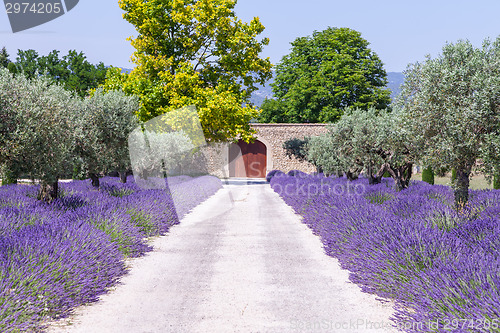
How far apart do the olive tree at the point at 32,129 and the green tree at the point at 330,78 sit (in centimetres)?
4118

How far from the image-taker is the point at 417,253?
602 centimetres

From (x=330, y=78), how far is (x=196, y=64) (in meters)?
25.0

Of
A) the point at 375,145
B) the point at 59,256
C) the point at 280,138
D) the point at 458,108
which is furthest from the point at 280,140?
the point at 59,256

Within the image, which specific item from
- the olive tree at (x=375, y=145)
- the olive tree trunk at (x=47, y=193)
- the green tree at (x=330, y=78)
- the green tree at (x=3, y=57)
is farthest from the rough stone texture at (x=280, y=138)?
the olive tree trunk at (x=47, y=193)

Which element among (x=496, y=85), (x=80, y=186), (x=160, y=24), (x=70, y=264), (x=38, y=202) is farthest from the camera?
(x=160, y=24)

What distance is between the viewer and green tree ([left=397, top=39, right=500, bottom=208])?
865cm

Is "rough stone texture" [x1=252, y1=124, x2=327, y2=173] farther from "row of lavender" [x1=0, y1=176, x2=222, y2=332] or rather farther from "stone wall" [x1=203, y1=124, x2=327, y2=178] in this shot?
"row of lavender" [x1=0, y1=176, x2=222, y2=332]

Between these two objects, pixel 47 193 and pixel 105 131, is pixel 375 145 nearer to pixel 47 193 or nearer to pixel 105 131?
pixel 105 131

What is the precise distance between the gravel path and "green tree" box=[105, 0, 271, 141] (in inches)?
740

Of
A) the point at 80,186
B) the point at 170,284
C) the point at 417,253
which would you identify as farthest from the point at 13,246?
the point at 80,186

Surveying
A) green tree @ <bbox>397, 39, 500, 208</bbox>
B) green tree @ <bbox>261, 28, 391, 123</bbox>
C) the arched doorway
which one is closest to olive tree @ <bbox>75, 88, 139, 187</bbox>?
green tree @ <bbox>397, 39, 500, 208</bbox>

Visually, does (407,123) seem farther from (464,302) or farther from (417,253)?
(464,302)

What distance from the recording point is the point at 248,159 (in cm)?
4938

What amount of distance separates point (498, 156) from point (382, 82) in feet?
158
